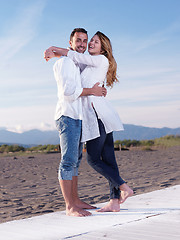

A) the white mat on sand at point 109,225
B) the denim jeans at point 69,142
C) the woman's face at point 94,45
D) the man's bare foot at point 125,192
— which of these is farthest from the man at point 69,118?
the man's bare foot at point 125,192

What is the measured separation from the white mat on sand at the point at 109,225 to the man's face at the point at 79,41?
5.34ft

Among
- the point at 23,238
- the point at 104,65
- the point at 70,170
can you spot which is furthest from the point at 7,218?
the point at 104,65

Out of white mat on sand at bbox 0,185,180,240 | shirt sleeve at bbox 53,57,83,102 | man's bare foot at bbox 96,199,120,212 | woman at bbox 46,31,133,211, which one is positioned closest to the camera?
white mat on sand at bbox 0,185,180,240

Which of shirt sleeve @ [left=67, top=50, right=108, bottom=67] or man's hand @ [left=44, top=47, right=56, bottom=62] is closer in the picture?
shirt sleeve @ [left=67, top=50, right=108, bottom=67]

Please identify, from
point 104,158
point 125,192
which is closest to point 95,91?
point 104,158

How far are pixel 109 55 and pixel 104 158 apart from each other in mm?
1040

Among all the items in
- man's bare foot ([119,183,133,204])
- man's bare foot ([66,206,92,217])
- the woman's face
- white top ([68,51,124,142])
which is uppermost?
the woman's face

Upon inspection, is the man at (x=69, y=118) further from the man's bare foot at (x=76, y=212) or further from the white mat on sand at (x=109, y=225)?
the white mat on sand at (x=109, y=225)

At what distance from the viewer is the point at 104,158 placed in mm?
3418

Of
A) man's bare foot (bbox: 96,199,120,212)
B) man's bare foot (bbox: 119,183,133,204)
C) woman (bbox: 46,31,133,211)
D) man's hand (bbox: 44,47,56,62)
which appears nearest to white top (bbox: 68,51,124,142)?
woman (bbox: 46,31,133,211)

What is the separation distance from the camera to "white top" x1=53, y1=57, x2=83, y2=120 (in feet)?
10.4

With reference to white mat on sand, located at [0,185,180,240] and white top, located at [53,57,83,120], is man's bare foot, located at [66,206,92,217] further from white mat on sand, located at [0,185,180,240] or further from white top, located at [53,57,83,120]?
white top, located at [53,57,83,120]

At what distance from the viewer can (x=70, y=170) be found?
325 cm

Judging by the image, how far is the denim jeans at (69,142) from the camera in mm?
3201
